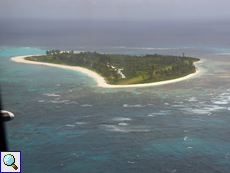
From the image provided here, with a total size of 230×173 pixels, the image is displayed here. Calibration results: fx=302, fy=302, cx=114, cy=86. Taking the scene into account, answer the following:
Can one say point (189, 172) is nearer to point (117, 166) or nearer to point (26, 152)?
point (117, 166)

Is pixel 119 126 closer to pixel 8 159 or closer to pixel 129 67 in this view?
pixel 8 159

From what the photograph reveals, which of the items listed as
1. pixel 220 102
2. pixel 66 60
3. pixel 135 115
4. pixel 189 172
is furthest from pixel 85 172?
pixel 66 60

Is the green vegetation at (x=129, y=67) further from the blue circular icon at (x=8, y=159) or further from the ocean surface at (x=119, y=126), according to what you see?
the blue circular icon at (x=8, y=159)

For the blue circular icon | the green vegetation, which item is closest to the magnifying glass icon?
the blue circular icon

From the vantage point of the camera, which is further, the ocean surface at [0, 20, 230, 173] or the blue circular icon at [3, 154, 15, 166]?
the ocean surface at [0, 20, 230, 173]

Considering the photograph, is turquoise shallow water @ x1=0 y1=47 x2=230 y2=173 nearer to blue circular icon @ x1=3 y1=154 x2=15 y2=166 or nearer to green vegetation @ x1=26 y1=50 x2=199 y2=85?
green vegetation @ x1=26 y1=50 x2=199 y2=85
